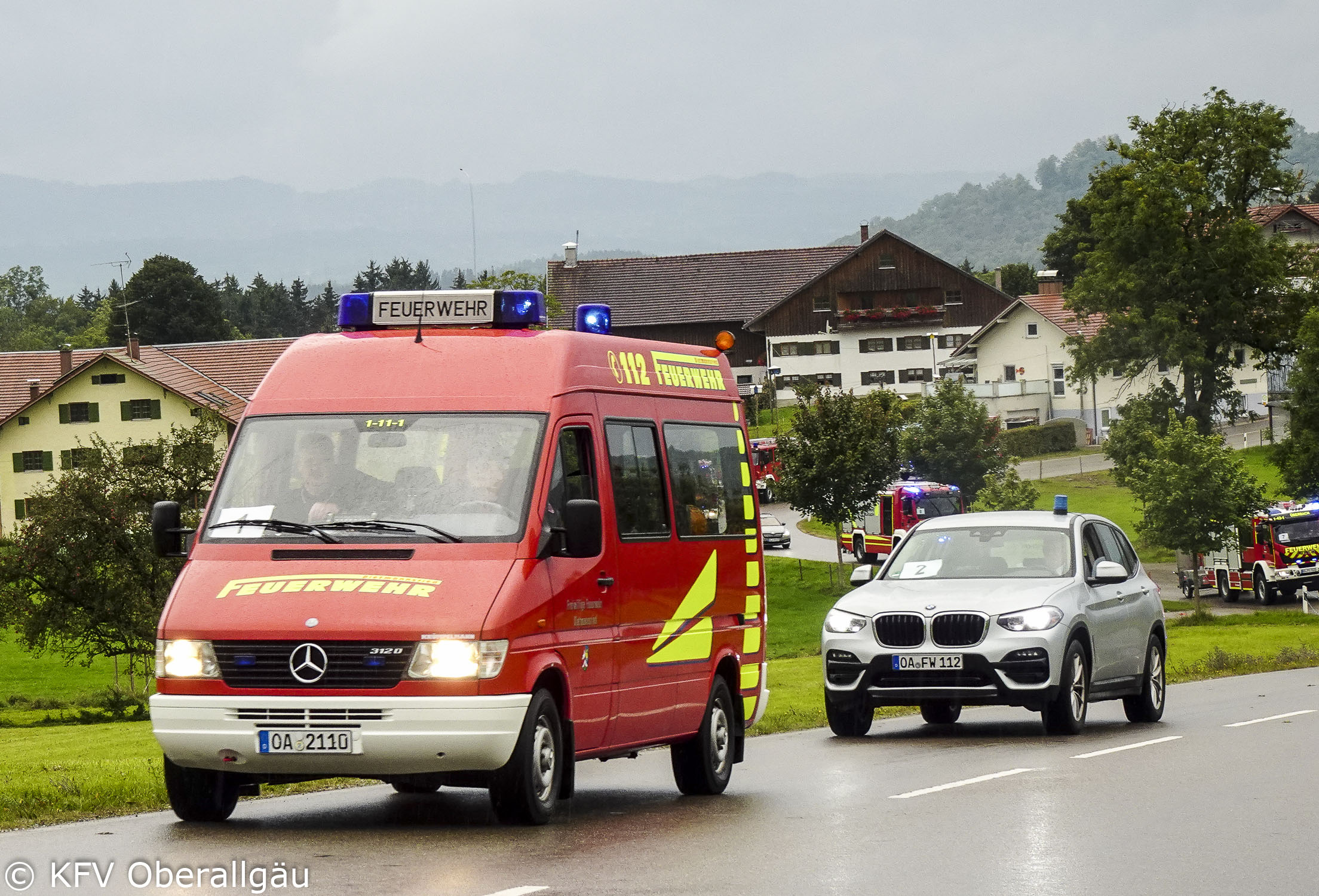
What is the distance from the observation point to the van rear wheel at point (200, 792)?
413 inches

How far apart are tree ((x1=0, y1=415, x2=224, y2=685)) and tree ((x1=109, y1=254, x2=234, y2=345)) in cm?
8803

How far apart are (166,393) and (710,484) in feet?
284

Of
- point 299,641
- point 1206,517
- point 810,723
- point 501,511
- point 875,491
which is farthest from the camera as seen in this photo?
point 875,491

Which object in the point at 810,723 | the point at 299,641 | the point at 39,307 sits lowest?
the point at 810,723

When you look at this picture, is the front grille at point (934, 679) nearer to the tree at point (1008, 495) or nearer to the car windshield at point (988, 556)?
the car windshield at point (988, 556)

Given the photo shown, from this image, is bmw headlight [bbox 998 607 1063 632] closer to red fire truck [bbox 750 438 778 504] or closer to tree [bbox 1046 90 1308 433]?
tree [bbox 1046 90 1308 433]

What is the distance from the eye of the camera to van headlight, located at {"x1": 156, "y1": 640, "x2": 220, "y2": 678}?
394 inches

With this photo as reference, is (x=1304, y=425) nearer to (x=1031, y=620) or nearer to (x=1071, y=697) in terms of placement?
(x=1071, y=697)

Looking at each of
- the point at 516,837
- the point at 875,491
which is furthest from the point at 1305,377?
the point at 516,837

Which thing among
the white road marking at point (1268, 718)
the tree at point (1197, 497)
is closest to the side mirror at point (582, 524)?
the white road marking at point (1268, 718)

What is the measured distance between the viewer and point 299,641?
987cm

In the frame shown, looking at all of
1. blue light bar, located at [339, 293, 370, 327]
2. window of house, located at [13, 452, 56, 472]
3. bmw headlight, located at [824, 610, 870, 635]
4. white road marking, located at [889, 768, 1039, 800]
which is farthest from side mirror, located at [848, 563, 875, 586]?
window of house, located at [13, 452, 56, 472]

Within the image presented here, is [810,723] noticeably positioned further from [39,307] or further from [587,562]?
[39,307]

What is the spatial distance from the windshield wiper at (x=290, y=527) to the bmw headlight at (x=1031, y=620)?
7.33 metres
